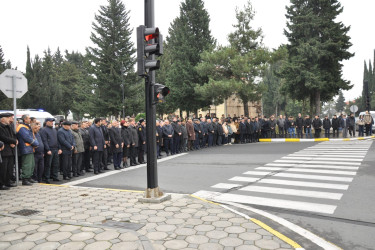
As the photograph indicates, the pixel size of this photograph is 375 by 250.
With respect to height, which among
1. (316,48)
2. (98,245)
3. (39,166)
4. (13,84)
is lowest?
(98,245)

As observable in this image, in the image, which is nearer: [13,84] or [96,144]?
[13,84]

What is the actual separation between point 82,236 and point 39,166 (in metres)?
5.60

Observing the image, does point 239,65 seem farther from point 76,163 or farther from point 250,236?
point 250,236

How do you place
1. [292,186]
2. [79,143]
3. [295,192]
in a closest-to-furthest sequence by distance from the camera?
[295,192] < [292,186] < [79,143]

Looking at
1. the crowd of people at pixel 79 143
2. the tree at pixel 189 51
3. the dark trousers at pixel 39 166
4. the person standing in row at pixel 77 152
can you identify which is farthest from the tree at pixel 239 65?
the dark trousers at pixel 39 166

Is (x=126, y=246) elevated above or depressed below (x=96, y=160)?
below

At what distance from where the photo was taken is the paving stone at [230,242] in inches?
156

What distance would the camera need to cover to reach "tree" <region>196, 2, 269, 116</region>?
27.8m

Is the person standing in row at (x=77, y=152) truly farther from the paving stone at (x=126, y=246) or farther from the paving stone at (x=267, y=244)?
the paving stone at (x=267, y=244)

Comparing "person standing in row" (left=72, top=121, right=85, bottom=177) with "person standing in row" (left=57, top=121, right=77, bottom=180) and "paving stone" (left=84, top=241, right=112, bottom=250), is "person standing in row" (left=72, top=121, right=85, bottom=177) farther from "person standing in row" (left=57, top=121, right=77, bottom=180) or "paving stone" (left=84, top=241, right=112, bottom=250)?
"paving stone" (left=84, top=241, right=112, bottom=250)

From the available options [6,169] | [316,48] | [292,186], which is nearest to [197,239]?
[292,186]

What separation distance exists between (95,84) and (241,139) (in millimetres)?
27683

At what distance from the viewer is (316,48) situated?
28.2 meters

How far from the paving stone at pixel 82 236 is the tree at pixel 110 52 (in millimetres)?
38976
